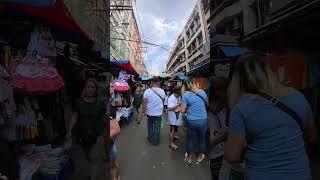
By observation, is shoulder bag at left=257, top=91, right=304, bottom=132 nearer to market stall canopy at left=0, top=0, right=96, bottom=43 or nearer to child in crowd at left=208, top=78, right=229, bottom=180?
child in crowd at left=208, top=78, right=229, bottom=180

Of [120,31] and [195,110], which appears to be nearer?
[195,110]

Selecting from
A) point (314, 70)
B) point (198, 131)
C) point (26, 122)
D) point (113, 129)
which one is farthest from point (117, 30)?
point (26, 122)

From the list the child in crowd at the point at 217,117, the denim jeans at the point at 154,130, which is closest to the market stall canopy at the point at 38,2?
the child in crowd at the point at 217,117

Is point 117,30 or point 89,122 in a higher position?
point 117,30

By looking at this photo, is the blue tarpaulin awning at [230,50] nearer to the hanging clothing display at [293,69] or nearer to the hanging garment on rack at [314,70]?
the hanging clothing display at [293,69]

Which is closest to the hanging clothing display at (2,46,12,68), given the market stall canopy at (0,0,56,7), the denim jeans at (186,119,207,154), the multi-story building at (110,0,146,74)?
the market stall canopy at (0,0,56,7)

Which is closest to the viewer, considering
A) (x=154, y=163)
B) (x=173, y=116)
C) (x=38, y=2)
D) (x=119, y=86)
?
(x=38, y=2)

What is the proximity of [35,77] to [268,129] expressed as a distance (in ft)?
9.41

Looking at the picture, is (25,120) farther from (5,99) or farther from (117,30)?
(117,30)

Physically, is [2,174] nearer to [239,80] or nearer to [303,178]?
[239,80]

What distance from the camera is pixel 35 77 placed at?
14.6 feet

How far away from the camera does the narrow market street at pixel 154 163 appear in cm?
725

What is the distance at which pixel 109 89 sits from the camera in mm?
13258

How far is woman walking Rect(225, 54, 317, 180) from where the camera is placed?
8.25 feet
